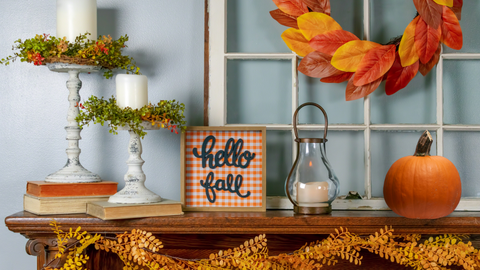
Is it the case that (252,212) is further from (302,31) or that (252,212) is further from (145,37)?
(145,37)

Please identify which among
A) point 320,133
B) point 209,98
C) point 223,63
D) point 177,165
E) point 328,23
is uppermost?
point 328,23

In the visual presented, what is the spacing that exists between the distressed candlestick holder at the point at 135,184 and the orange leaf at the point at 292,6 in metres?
0.53

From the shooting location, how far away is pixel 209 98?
125 cm

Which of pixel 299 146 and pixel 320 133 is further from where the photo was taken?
pixel 320 133

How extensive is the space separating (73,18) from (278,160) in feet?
2.47

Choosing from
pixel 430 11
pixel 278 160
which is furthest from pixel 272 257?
pixel 430 11

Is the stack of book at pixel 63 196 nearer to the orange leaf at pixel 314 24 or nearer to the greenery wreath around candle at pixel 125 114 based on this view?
the greenery wreath around candle at pixel 125 114

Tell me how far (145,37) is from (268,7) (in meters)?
0.42

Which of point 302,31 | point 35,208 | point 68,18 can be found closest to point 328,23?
point 302,31

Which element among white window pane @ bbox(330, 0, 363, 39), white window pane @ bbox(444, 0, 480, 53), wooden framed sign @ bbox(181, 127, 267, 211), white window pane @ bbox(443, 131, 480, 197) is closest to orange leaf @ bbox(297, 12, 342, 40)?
white window pane @ bbox(330, 0, 363, 39)

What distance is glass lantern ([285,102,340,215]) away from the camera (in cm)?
108

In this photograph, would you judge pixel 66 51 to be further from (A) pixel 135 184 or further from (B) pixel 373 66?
(B) pixel 373 66

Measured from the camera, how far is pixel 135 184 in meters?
1.06

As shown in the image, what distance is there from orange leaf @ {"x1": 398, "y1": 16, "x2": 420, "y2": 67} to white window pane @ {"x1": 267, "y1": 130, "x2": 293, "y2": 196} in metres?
0.42
